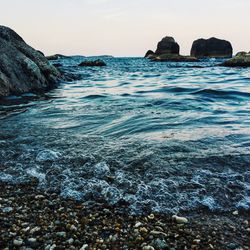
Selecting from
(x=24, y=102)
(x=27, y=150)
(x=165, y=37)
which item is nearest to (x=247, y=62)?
(x=24, y=102)

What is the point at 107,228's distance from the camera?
3.31m

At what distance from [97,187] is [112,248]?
1.32 meters

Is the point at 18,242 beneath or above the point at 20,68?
beneath

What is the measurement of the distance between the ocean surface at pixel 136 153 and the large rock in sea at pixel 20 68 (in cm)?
283

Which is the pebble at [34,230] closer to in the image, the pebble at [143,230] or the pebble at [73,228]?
the pebble at [73,228]

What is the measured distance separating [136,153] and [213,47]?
99.4 metres

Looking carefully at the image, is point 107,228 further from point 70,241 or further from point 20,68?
point 20,68

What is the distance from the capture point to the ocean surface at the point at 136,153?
404cm

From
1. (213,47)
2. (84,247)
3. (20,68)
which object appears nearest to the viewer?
(84,247)

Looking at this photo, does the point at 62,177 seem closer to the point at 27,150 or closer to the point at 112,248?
the point at 27,150

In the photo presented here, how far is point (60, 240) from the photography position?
3102 mm

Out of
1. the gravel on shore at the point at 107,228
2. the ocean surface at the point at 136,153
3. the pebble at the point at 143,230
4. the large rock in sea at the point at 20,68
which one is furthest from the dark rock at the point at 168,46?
the pebble at the point at 143,230

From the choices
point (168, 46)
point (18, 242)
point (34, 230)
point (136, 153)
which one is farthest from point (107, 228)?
point (168, 46)

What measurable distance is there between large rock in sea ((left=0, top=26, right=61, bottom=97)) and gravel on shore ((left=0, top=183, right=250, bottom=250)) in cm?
892
